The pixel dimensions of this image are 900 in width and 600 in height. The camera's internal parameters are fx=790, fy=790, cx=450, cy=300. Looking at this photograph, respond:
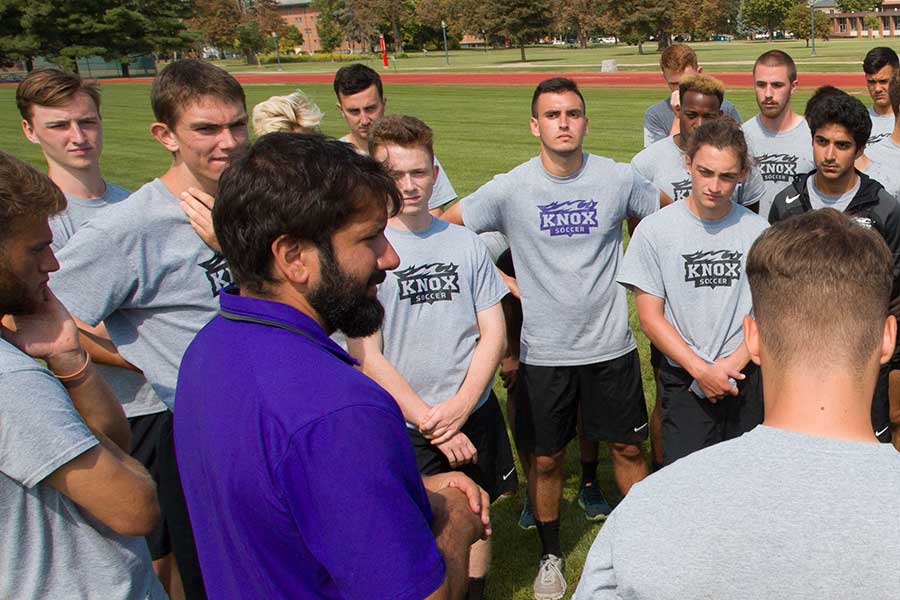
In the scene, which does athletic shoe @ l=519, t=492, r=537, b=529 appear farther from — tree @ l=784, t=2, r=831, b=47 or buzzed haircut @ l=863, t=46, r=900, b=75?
tree @ l=784, t=2, r=831, b=47

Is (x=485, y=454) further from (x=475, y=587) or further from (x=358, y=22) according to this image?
(x=358, y=22)

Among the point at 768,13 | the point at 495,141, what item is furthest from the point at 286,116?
the point at 768,13

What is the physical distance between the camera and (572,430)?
4.70m

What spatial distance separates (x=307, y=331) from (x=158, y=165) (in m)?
18.6

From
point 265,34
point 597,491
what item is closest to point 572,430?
point 597,491

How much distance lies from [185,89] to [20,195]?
149 cm

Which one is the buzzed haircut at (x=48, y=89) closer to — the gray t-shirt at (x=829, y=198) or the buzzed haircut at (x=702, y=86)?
the buzzed haircut at (x=702, y=86)

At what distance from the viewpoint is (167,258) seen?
10.8 feet

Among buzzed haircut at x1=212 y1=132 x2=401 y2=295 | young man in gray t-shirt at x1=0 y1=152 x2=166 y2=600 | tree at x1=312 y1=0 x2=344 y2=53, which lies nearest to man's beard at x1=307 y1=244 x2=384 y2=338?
buzzed haircut at x1=212 y1=132 x2=401 y2=295

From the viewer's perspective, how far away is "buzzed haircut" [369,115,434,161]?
4.09 meters

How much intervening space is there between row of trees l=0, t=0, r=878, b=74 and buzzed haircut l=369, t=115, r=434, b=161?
216 ft

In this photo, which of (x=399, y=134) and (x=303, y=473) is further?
(x=399, y=134)

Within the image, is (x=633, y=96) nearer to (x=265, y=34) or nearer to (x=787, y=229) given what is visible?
(x=787, y=229)

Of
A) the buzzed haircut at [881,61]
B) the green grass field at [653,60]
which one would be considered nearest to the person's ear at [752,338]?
the buzzed haircut at [881,61]
